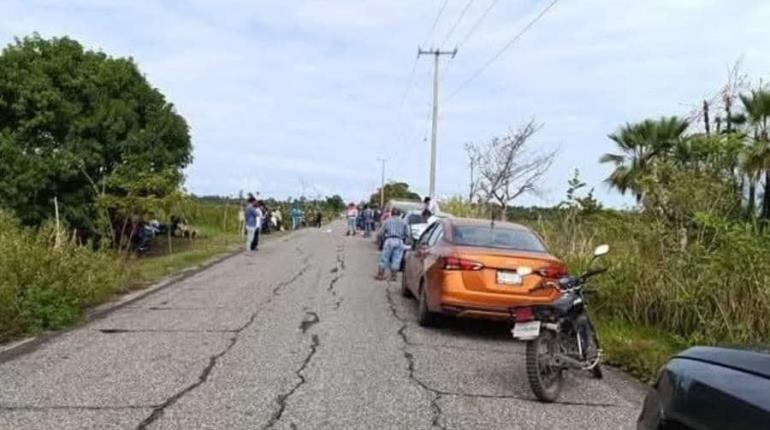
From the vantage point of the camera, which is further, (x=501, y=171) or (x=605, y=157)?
(x=501, y=171)

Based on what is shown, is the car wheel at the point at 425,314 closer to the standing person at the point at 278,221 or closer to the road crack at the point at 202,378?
the road crack at the point at 202,378

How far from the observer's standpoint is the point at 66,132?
26.5m

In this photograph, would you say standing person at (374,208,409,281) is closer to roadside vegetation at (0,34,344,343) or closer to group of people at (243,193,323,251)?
roadside vegetation at (0,34,344,343)

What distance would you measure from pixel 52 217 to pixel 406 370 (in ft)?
66.1

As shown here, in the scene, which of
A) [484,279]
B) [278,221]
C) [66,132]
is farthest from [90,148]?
[278,221]

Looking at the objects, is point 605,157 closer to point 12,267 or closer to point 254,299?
point 254,299

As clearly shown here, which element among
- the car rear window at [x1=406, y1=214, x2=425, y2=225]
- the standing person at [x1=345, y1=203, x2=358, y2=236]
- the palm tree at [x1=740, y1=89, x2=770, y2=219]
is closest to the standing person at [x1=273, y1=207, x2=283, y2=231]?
the standing person at [x1=345, y1=203, x2=358, y2=236]

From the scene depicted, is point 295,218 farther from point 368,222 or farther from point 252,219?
point 252,219

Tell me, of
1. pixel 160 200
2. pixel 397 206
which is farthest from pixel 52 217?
pixel 397 206

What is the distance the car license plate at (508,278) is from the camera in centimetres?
1012

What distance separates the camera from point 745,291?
30.1 ft

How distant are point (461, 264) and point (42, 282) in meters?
5.35

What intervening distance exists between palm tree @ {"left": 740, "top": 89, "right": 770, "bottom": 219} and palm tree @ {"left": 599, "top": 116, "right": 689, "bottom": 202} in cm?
325

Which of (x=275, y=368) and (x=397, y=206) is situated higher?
(x=397, y=206)
